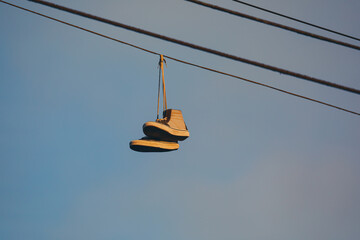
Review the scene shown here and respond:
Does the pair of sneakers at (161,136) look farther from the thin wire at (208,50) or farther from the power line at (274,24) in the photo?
the power line at (274,24)

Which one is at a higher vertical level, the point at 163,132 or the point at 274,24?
the point at 274,24

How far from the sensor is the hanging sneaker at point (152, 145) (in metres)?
6.58

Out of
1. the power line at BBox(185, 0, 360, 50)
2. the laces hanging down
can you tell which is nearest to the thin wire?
the power line at BBox(185, 0, 360, 50)

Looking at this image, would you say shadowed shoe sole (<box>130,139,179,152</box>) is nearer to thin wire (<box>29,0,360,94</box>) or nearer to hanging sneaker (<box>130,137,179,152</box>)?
hanging sneaker (<box>130,137,179,152</box>)

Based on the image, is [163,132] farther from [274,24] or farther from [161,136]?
[274,24]

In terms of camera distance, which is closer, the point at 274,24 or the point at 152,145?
the point at 274,24

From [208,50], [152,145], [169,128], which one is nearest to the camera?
[208,50]

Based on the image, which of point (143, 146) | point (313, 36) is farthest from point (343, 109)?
point (143, 146)

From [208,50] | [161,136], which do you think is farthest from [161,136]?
[208,50]

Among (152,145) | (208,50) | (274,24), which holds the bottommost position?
(152,145)

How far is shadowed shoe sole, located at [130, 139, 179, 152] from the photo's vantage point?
6.58 metres

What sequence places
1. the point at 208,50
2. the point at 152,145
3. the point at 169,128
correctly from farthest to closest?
1. the point at 169,128
2. the point at 152,145
3. the point at 208,50

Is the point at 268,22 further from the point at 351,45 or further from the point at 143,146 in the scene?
the point at 143,146

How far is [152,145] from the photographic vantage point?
6.61 metres
